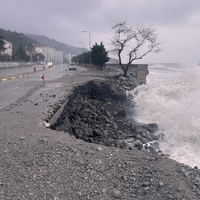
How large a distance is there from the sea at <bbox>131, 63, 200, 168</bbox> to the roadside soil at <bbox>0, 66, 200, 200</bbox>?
13.6 ft

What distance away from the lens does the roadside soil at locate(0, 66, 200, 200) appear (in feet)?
16.5

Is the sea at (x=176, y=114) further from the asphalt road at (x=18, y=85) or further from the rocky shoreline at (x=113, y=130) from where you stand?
the asphalt road at (x=18, y=85)

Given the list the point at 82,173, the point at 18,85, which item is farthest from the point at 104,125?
the point at 18,85

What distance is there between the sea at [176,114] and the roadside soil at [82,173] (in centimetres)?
414

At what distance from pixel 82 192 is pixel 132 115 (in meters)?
15.6

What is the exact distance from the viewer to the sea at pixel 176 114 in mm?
11856

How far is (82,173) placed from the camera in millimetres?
5605

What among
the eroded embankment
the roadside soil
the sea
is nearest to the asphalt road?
the eroded embankment

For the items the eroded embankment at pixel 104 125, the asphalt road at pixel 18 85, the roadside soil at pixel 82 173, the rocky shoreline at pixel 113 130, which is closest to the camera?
the roadside soil at pixel 82 173

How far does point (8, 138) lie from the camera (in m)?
7.41

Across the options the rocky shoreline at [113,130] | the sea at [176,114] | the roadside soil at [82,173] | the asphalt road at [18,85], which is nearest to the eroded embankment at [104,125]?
the rocky shoreline at [113,130]

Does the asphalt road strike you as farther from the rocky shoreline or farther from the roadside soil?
the roadside soil

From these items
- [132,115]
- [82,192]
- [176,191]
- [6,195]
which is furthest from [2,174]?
[132,115]

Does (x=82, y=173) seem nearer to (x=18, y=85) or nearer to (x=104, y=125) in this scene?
(x=104, y=125)
